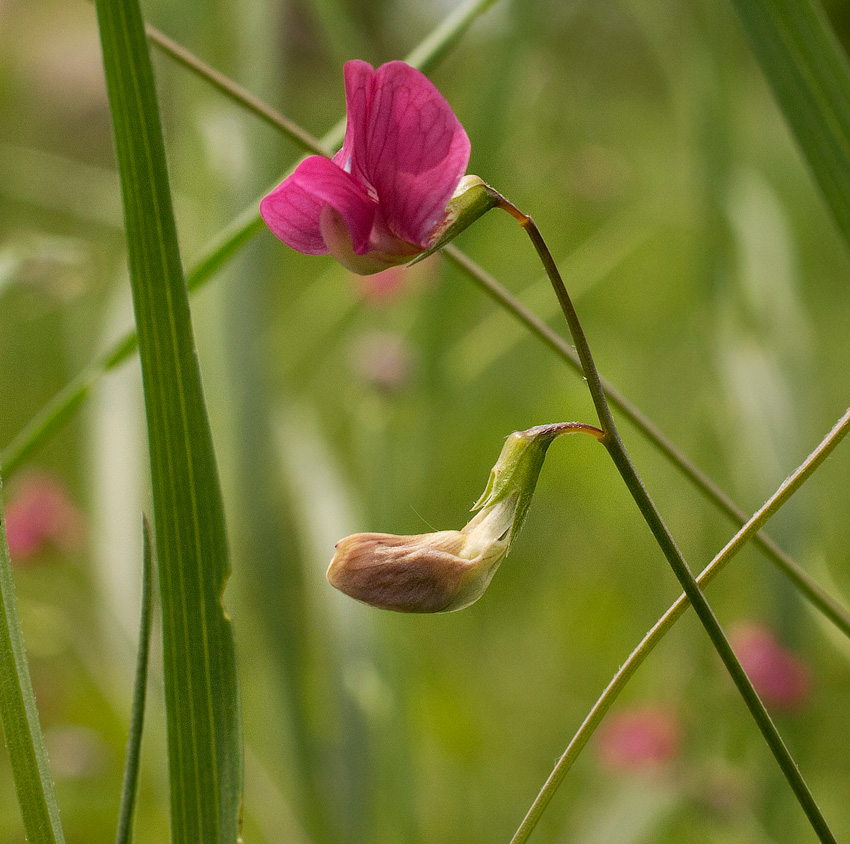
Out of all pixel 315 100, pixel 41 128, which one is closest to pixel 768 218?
pixel 315 100

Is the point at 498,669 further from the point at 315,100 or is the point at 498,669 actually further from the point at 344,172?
the point at 315,100

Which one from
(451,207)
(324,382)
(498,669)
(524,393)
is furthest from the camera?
(324,382)

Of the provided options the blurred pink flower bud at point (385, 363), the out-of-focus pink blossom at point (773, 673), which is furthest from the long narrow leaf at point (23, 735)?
the blurred pink flower bud at point (385, 363)

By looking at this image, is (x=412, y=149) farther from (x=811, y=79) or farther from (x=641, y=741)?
(x=641, y=741)

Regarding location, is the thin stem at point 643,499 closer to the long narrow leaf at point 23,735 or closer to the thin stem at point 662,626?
the thin stem at point 662,626

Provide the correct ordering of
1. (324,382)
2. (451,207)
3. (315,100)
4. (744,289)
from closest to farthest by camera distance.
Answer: (451,207) → (744,289) → (324,382) → (315,100)

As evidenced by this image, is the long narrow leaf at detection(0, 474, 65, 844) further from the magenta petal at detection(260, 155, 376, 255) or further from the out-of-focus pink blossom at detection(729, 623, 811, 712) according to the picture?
the out-of-focus pink blossom at detection(729, 623, 811, 712)

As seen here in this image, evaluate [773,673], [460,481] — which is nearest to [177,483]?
[773,673]
